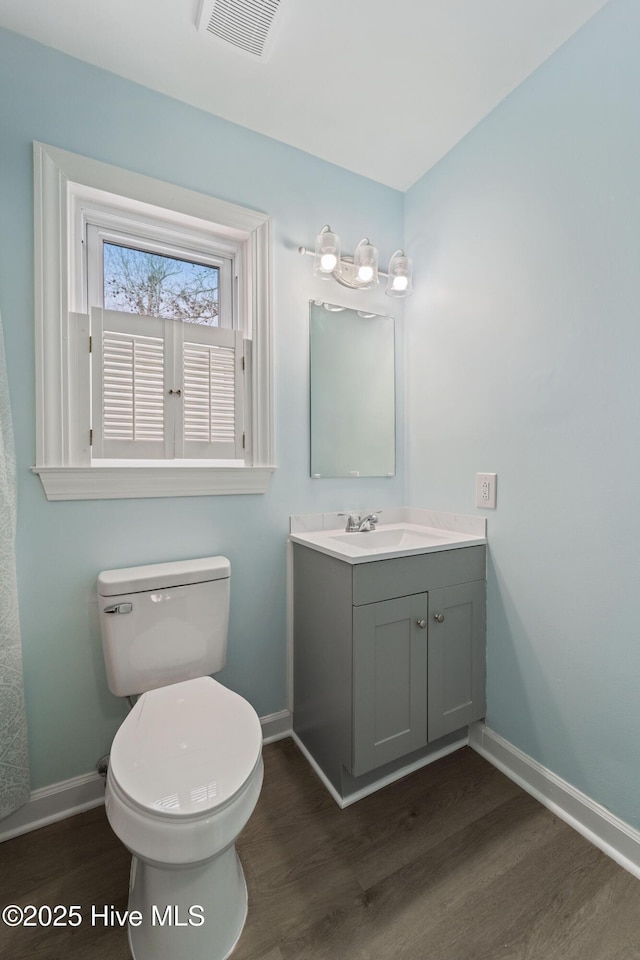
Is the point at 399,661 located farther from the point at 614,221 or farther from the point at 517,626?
the point at 614,221

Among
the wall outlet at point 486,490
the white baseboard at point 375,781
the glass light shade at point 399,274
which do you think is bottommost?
the white baseboard at point 375,781

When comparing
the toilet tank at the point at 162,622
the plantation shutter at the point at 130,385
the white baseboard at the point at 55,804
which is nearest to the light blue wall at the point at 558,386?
the toilet tank at the point at 162,622

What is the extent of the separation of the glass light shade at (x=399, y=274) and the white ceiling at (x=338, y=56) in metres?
0.43

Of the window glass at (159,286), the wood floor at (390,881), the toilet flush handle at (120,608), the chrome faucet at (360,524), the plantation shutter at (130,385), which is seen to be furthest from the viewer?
the chrome faucet at (360,524)

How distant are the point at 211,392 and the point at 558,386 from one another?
47.6 inches

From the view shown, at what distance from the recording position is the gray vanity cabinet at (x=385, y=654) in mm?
1342

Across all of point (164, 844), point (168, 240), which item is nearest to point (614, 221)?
point (168, 240)

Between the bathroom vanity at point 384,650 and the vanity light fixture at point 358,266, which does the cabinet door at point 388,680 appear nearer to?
the bathroom vanity at point 384,650

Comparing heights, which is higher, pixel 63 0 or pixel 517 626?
pixel 63 0

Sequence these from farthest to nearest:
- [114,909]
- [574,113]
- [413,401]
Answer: [413,401], [574,113], [114,909]

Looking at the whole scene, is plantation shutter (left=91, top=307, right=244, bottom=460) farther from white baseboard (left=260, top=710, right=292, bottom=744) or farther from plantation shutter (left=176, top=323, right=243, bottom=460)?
white baseboard (left=260, top=710, right=292, bottom=744)

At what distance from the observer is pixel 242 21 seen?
1207mm

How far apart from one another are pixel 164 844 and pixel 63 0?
84.9 inches

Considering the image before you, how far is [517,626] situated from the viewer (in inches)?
59.3
